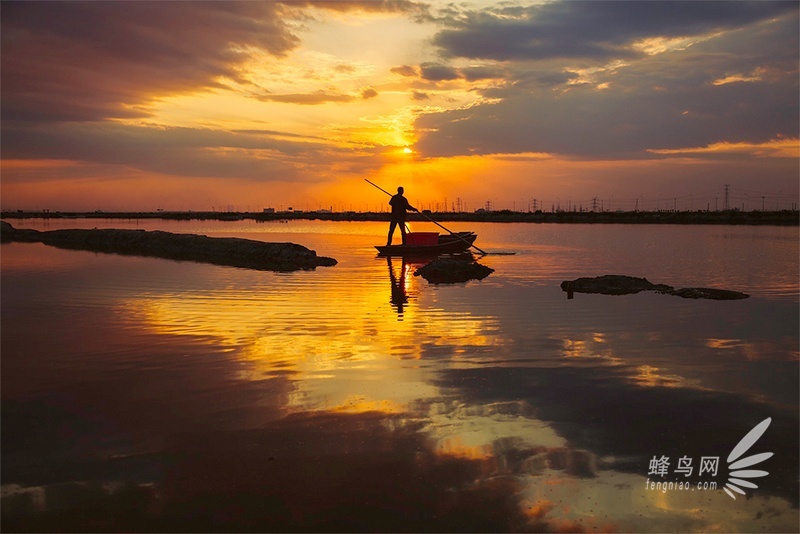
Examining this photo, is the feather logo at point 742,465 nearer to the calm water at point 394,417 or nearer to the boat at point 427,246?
the calm water at point 394,417

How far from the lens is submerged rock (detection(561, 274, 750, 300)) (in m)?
14.8

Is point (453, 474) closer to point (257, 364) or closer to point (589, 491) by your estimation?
point (589, 491)

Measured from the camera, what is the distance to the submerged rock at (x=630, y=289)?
48.6 ft

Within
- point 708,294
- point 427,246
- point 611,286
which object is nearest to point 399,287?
point 611,286

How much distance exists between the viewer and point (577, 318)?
1202cm

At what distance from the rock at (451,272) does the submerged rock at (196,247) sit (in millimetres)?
5543

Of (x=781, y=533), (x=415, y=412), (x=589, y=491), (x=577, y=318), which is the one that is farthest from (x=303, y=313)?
(x=781, y=533)

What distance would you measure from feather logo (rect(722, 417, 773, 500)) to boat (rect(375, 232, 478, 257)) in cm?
2310

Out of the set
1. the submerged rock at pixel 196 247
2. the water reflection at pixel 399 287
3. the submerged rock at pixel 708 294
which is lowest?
the water reflection at pixel 399 287

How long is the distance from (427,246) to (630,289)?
14.3m

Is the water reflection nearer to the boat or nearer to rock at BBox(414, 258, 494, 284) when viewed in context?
rock at BBox(414, 258, 494, 284)

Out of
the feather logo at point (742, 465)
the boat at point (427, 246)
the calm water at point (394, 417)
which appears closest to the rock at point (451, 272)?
the calm water at point (394, 417)

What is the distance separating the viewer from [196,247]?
29891 millimetres

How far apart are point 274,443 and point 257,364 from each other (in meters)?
2.93
